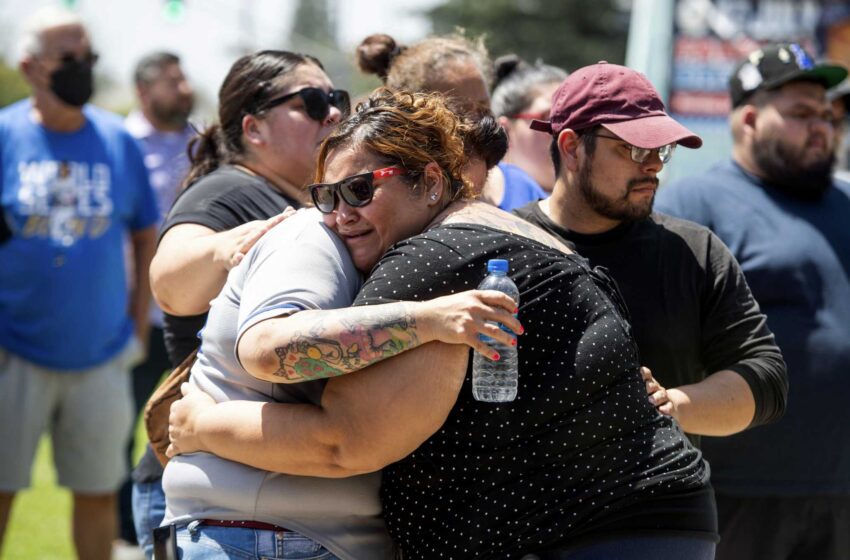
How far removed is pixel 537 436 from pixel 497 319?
1.08 feet

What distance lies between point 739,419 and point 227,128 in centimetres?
187

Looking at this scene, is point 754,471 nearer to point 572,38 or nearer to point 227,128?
point 227,128

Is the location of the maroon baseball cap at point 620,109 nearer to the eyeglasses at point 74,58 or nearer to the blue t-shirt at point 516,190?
the blue t-shirt at point 516,190

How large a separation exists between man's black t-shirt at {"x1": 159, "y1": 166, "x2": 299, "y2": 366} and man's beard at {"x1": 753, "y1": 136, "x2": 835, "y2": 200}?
2.05m

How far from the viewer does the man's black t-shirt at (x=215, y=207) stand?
11.5 ft

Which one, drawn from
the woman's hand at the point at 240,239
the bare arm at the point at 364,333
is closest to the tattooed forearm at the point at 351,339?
the bare arm at the point at 364,333

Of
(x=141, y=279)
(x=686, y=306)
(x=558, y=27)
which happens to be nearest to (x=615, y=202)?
(x=686, y=306)

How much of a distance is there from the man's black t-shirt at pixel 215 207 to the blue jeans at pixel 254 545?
0.96 metres

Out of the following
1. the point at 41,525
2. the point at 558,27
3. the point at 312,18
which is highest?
the point at 41,525

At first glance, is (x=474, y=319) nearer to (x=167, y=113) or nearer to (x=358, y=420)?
(x=358, y=420)

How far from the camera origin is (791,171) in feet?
15.3

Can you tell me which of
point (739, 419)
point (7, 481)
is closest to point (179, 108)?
point (7, 481)

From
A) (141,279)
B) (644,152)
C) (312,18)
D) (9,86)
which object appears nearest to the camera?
(644,152)

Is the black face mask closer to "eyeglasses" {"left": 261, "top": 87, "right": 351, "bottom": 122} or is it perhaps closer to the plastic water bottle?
"eyeglasses" {"left": 261, "top": 87, "right": 351, "bottom": 122}
